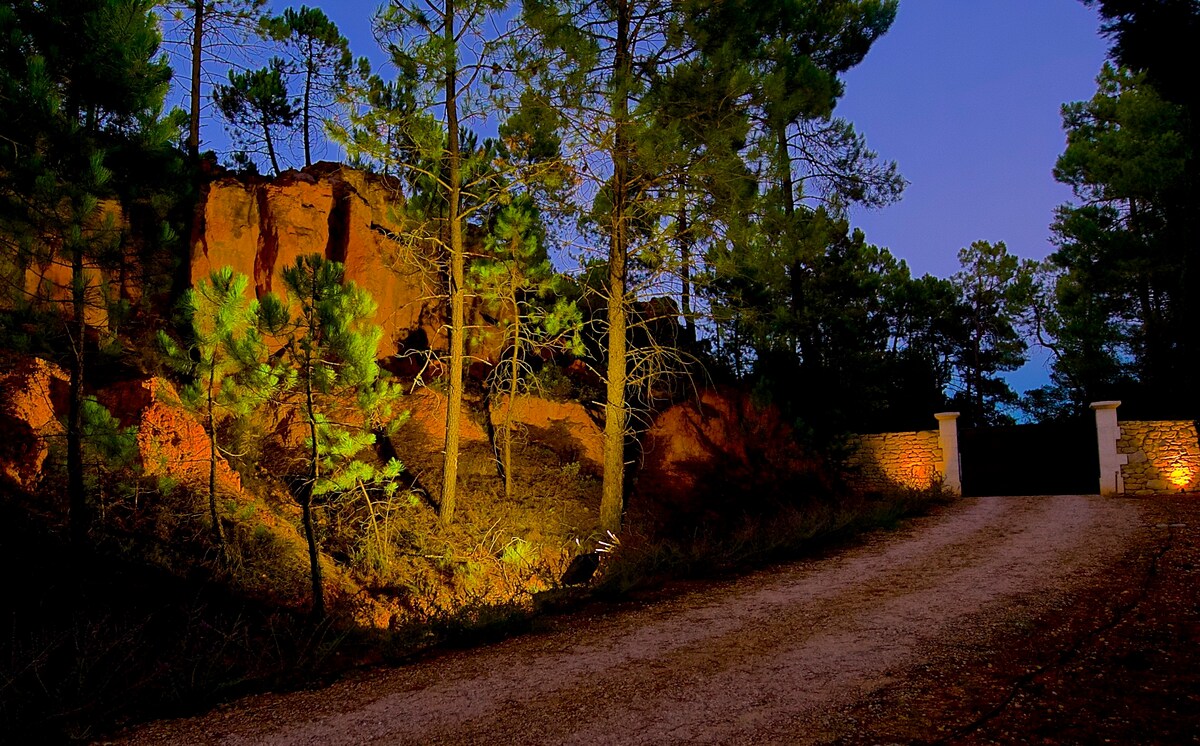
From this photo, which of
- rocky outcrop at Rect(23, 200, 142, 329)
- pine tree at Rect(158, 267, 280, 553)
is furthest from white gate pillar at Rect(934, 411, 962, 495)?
rocky outcrop at Rect(23, 200, 142, 329)

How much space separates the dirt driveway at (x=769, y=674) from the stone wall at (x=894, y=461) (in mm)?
8021

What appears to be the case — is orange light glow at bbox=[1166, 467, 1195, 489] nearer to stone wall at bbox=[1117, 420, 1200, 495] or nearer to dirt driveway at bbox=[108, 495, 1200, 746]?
stone wall at bbox=[1117, 420, 1200, 495]

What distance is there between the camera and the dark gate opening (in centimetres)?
2014

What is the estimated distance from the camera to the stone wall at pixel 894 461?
14578 mm

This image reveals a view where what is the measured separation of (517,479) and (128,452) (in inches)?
253

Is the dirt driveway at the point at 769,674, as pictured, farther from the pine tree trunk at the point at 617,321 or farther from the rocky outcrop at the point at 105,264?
the rocky outcrop at the point at 105,264

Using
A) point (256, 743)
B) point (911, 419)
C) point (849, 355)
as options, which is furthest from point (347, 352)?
point (911, 419)

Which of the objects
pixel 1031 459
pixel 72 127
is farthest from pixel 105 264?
pixel 1031 459

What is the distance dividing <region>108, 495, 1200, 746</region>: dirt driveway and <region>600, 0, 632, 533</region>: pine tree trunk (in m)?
3.96

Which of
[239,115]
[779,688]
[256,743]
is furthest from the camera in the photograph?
[239,115]

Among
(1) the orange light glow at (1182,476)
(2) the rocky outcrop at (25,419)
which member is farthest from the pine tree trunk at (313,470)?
(1) the orange light glow at (1182,476)

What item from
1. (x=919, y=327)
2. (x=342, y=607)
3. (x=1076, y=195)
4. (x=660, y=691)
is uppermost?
(x=1076, y=195)

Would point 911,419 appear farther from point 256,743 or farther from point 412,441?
point 256,743

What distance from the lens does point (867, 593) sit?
5969 millimetres
